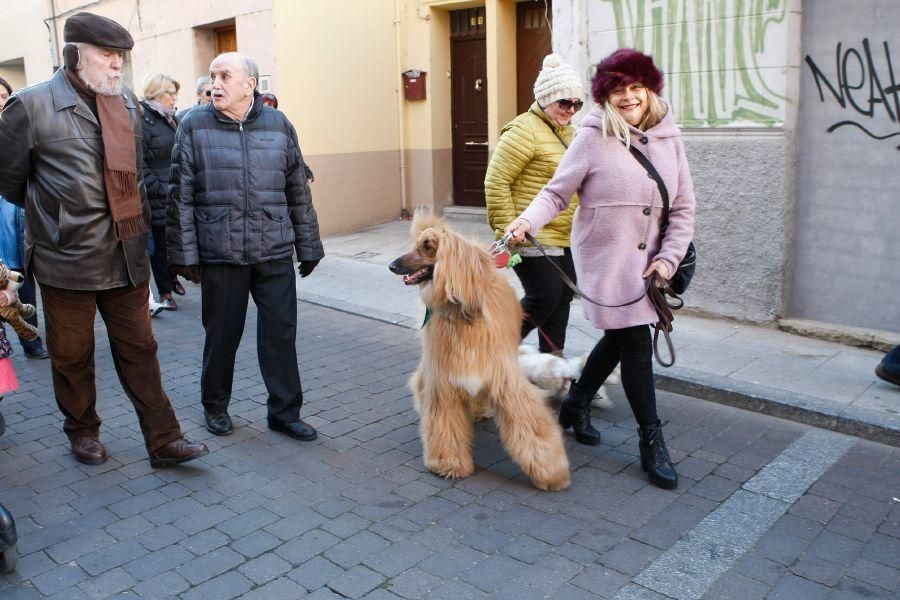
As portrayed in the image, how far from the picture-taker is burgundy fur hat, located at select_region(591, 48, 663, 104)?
3783 mm

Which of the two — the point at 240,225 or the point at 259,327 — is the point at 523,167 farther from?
the point at 259,327

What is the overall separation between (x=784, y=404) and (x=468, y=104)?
25.7 feet

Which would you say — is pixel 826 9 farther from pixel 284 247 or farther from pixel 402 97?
pixel 402 97

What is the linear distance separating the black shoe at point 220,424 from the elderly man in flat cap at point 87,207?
0.47 meters

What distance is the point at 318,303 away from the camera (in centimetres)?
820

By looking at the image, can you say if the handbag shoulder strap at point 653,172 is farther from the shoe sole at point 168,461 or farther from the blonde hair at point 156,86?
the blonde hair at point 156,86

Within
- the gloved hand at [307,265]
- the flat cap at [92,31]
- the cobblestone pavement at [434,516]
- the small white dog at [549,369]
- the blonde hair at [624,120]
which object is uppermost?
the flat cap at [92,31]

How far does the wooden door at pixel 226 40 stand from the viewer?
12155mm

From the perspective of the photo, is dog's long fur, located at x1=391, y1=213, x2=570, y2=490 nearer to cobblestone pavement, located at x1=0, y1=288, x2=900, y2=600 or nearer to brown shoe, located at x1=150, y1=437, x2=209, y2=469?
cobblestone pavement, located at x1=0, y1=288, x2=900, y2=600

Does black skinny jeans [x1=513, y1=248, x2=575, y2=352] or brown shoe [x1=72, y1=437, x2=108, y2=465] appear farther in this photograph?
black skinny jeans [x1=513, y1=248, x2=575, y2=352]

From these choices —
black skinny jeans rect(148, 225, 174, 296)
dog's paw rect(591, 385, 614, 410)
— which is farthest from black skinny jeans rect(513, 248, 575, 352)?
black skinny jeans rect(148, 225, 174, 296)

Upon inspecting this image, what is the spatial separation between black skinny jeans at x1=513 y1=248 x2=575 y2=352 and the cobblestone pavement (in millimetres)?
647

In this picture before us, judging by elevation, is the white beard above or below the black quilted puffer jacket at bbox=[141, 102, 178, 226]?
above

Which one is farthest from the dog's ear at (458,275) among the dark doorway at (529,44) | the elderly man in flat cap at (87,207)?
the dark doorway at (529,44)
